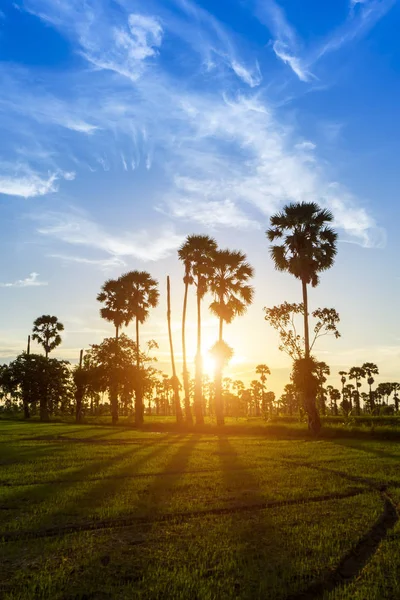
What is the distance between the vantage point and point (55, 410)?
256ft

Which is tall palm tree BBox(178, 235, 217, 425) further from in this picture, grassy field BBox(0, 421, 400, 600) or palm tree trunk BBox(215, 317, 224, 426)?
grassy field BBox(0, 421, 400, 600)

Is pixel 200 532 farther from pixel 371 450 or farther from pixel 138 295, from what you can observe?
pixel 138 295

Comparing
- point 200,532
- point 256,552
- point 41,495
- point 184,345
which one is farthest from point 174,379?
point 256,552

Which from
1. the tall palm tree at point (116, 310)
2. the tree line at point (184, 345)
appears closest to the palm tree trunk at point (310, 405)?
the tree line at point (184, 345)

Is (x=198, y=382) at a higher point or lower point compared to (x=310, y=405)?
higher

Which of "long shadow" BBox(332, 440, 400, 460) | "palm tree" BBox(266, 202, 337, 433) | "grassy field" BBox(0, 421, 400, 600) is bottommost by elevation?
"long shadow" BBox(332, 440, 400, 460)

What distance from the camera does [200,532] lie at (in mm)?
8445

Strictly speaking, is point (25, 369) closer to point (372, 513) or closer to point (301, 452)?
point (301, 452)

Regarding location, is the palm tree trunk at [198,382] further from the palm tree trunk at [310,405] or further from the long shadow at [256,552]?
the long shadow at [256,552]

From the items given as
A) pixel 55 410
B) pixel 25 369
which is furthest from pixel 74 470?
pixel 55 410

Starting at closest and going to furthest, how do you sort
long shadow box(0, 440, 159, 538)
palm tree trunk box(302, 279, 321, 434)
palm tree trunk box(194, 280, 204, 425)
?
1. long shadow box(0, 440, 159, 538)
2. palm tree trunk box(302, 279, 321, 434)
3. palm tree trunk box(194, 280, 204, 425)

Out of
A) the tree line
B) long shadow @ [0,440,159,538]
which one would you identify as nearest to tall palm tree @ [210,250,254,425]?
the tree line

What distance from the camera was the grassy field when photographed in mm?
6113

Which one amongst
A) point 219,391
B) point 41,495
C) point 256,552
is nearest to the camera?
point 256,552
